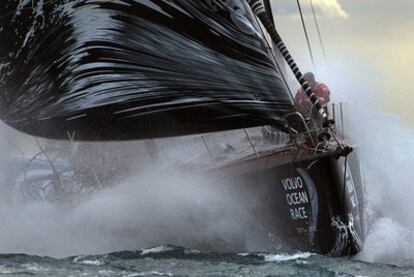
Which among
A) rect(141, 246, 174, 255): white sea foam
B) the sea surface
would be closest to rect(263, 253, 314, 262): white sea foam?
the sea surface

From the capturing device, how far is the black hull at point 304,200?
7.31 metres

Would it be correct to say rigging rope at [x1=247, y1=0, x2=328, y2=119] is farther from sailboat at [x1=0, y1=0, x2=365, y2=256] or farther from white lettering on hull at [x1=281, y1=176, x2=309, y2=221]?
white lettering on hull at [x1=281, y1=176, x2=309, y2=221]

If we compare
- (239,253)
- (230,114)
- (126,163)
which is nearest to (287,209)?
(239,253)

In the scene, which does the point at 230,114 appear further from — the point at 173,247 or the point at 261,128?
the point at 173,247

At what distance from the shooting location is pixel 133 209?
7922 millimetres

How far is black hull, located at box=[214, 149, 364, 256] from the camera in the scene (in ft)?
24.0

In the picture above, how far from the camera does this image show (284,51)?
24.3 ft

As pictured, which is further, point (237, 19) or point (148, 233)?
point (148, 233)

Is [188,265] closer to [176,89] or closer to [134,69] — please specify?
[176,89]

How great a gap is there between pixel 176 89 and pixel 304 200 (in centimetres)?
161

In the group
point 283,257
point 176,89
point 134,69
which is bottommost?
point 283,257

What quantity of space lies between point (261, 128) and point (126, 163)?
1.44 m

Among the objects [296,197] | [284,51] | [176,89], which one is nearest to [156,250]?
[296,197]

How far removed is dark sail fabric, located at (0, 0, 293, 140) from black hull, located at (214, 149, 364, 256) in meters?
0.60
